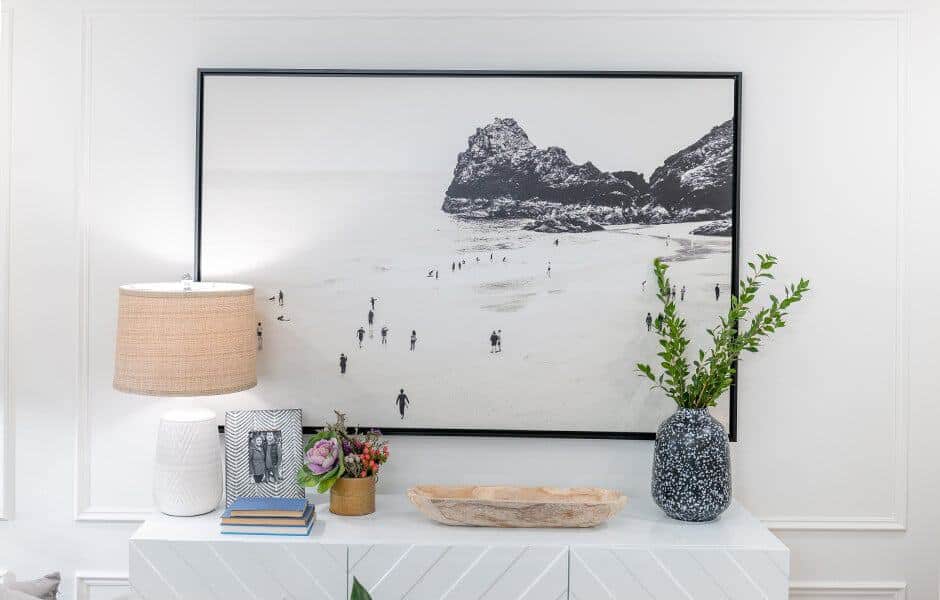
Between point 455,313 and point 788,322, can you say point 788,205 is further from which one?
point 455,313

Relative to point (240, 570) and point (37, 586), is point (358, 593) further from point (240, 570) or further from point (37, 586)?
point (37, 586)

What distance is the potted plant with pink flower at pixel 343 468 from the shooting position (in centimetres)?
194

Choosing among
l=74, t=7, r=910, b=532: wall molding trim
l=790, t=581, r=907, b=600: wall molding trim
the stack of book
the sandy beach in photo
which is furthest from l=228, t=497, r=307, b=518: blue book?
l=790, t=581, r=907, b=600: wall molding trim

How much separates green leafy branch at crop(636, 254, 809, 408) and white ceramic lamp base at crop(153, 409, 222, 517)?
3.90 ft

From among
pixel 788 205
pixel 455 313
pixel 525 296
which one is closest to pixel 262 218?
pixel 455 313

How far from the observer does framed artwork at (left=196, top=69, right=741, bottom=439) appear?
2.13m

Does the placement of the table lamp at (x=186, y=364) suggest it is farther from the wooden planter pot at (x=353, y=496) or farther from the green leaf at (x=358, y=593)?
the green leaf at (x=358, y=593)

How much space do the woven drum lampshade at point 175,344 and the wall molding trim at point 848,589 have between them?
5.64 feet

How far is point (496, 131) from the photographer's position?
214 centimetres

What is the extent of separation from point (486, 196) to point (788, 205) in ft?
2.87

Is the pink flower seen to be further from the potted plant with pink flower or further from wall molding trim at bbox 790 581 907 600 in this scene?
wall molding trim at bbox 790 581 907 600

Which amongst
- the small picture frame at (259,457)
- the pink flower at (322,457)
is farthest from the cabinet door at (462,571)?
the small picture frame at (259,457)

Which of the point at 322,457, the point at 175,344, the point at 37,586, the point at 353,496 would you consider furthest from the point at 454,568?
the point at 37,586

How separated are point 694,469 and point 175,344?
135cm
